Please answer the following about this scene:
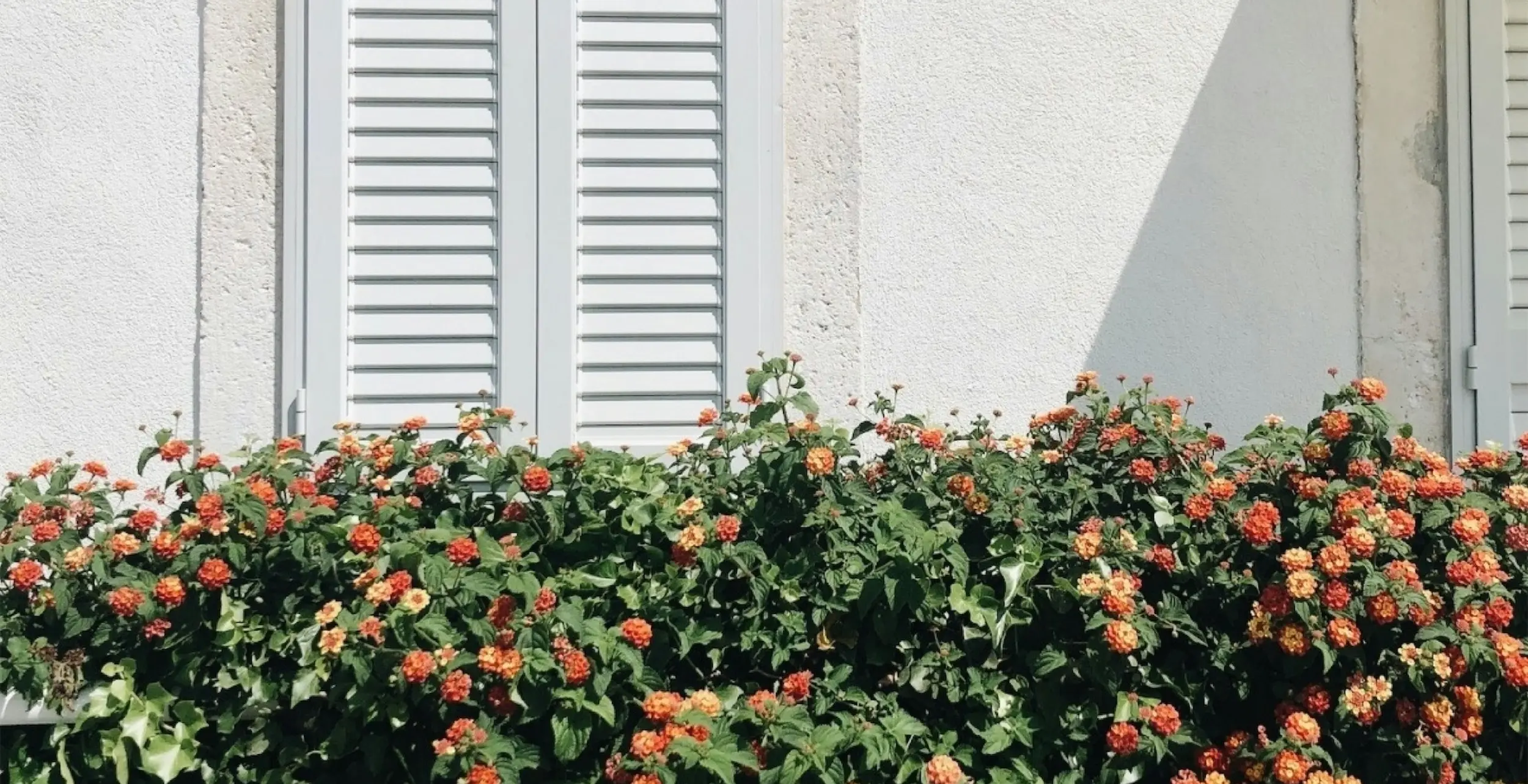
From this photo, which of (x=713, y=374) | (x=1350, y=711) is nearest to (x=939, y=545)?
(x=1350, y=711)

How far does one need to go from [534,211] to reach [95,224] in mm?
1044

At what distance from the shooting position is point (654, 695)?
254 cm

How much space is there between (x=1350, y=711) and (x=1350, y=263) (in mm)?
1536

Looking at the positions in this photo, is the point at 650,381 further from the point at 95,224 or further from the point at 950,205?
the point at 95,224

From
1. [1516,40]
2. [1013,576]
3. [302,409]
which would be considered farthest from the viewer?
[1516,40]

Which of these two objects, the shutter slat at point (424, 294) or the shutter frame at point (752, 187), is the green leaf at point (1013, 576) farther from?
the shutter slat at point (424, 294)

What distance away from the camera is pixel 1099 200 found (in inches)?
146

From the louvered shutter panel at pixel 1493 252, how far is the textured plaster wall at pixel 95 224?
3208 millimetres

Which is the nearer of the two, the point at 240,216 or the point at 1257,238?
the point at 240,216

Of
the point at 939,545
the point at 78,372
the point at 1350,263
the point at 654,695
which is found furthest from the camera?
the point at 1350,263

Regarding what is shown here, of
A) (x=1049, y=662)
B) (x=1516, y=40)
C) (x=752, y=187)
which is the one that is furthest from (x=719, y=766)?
(x=1516, y=40)

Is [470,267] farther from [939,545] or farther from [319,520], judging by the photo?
[939,545]

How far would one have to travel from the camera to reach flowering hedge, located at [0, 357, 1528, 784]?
2.60m

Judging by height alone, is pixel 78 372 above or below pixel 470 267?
below
